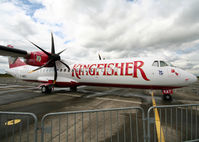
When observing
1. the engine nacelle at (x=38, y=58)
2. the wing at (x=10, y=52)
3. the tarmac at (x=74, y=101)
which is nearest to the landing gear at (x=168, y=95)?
the tarmac at (x=74, y=101)

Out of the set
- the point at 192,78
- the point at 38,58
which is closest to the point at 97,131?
the point at 192,78

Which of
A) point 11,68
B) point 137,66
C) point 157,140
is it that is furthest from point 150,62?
point 11,68

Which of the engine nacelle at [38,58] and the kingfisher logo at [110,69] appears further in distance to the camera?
the engine nacelle at [38,58]

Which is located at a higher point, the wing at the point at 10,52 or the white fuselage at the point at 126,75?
the wing at the point at 10,52

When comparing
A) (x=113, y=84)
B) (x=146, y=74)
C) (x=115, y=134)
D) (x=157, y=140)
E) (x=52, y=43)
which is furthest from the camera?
(x=52, y=43)

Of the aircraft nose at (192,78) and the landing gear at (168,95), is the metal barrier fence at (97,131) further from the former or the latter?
the aircraft nose at (192,78)

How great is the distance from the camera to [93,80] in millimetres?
10383

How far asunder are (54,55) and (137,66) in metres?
8.72

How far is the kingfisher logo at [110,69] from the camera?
8.34 metres

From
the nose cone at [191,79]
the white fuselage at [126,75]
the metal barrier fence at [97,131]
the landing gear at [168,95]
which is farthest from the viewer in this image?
the landing gear at [168,95]

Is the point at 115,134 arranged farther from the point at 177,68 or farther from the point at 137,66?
the point at 177,68

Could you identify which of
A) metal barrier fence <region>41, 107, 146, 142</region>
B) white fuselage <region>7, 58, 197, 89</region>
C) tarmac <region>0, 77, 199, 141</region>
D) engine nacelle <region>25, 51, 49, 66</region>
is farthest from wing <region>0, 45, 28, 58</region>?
metal barrier fence <region>41, 107, 146, 142</region>

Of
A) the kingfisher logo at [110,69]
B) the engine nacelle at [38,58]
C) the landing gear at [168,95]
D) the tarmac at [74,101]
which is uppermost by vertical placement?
the engine nacelle at [38,58]

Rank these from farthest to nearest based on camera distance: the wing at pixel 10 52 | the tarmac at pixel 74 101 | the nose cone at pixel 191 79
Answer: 1. the wing at pixel 10 52
2. the nose cone at pixel 191 79
3. the tarmac at pixel 74 101
